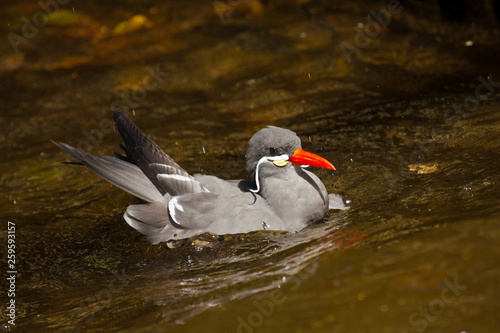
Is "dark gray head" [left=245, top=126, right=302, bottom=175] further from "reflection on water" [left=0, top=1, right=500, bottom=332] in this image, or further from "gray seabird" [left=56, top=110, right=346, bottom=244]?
"reflection on water" [left=0, top=1, right=500, bottom=332]

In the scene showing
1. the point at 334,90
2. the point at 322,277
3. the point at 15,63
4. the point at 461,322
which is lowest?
the point at 15,63

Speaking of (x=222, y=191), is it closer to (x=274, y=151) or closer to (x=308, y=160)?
(x=274, y=151)

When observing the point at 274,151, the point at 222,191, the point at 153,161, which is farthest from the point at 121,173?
the point at 274,151

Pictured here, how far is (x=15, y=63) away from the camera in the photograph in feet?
31.4

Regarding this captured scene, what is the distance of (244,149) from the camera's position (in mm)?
6543

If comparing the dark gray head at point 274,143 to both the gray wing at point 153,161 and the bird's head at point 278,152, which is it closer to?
the bird's head at point 278,152

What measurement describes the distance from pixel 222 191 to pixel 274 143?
71cm

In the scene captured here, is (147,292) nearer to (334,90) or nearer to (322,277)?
(322,277)

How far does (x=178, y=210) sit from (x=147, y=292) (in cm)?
103

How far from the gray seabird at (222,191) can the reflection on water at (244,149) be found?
0.17 metres

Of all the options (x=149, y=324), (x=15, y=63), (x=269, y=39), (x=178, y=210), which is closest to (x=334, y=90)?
(x=269, y=39)

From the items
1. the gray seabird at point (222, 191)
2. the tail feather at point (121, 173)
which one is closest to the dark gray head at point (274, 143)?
the gray seabird at point (222, 191)

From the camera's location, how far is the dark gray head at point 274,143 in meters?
4.87

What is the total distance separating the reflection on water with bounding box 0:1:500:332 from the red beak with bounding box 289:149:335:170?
51 cm
